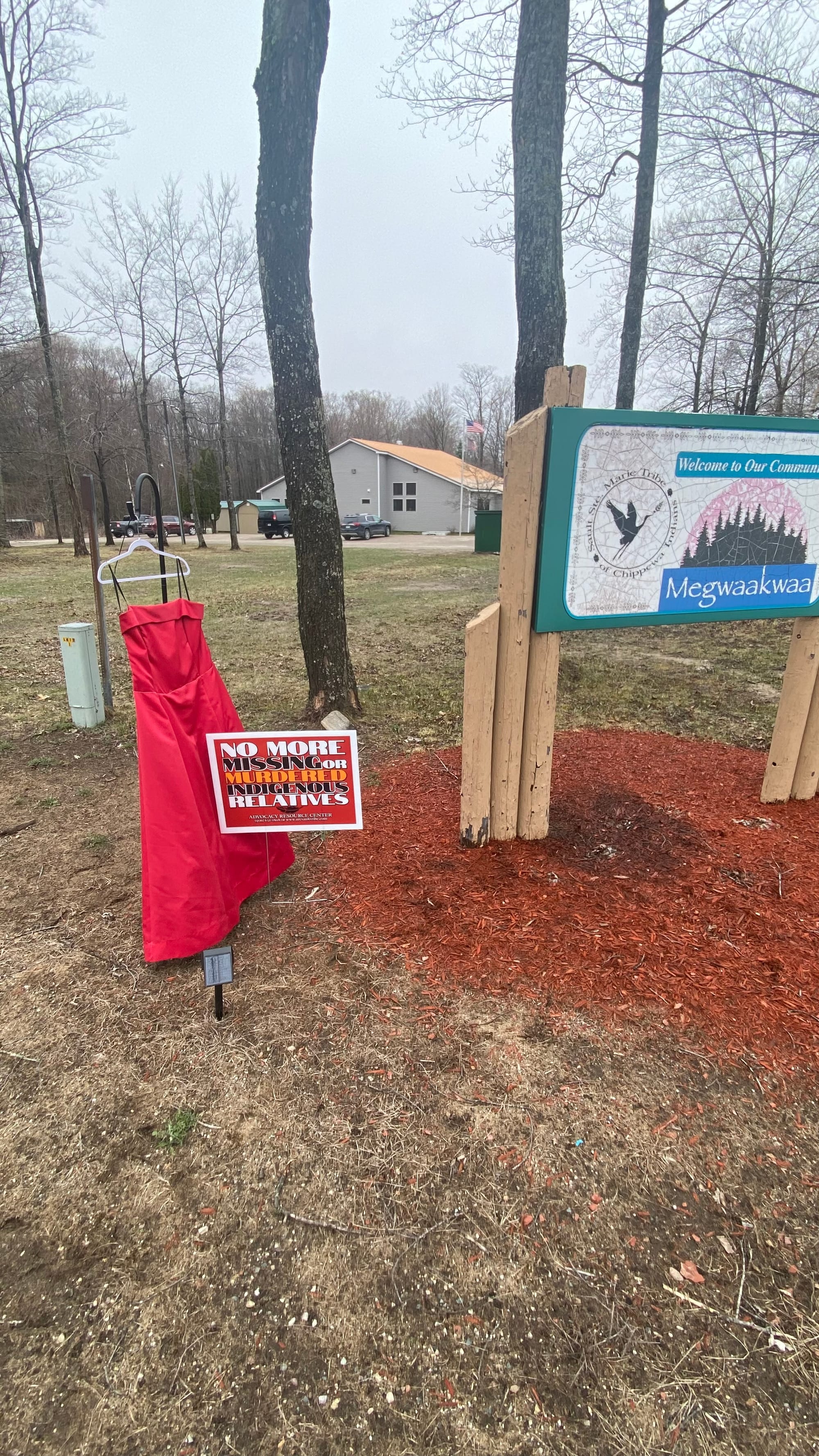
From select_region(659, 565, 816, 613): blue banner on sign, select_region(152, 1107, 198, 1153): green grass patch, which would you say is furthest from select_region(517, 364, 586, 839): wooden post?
select_region(152, 1107, 198, 1153): green grass patch

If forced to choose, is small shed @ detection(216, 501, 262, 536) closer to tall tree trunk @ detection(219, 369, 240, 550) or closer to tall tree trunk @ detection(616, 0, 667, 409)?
tall tree trunk @ detection(219, 369, 240, 550)

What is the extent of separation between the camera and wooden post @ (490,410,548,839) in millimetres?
2713

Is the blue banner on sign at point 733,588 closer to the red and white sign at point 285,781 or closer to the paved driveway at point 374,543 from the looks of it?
the red and white sign at point 285,781

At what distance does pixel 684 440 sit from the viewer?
2.95m

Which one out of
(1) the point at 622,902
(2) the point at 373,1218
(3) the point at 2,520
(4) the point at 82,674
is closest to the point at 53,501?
(3) the point at 2,520

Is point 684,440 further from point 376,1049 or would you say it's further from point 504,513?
point 376,1049

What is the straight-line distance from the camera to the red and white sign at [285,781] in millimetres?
2439

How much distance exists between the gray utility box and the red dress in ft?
10.3

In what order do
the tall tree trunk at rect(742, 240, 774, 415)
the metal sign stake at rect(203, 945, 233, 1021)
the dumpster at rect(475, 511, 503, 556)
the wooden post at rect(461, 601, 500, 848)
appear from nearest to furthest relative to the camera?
the metal sign stake at rect(203, 945, 233, 1021), the wooden post at rect(461, 601, 500, 848), the tall tree trunk at rect(742, 240, 774, 415), the dumpster at rect(475, 511, 503, 556)

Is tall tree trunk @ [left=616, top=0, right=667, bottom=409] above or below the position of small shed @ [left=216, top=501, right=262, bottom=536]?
above

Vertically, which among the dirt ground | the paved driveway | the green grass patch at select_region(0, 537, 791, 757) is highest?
the paved driveway

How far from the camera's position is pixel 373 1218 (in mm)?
1621

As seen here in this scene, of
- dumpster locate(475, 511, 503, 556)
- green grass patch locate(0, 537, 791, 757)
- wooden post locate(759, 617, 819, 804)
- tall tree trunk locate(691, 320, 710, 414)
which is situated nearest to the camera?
wooden post locate(759, 617, 819, 804)

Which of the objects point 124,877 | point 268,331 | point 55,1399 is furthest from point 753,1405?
point 268,331
